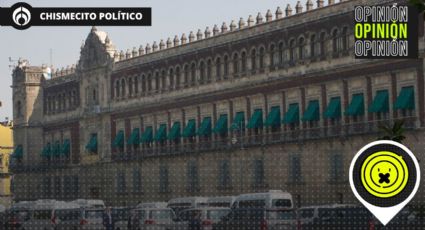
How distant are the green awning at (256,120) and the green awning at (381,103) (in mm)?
10982

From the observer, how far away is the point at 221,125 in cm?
6994

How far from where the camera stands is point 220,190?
2680 inches

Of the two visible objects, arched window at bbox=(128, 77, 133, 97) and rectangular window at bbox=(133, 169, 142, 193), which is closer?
rectangular window at bbox=(133, 169, 142, 193)

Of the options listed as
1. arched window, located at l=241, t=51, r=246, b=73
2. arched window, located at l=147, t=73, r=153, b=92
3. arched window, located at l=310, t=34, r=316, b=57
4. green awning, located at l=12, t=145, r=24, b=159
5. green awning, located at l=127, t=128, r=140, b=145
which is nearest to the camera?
arched window, located at l=310, t=34, r=316, b=57

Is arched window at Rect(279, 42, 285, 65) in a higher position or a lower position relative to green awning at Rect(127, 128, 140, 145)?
higher

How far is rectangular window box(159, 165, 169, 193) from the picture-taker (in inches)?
2928

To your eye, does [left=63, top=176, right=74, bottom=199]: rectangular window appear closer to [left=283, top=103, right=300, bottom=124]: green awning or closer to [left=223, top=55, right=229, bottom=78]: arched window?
[left=223, top=55, right=229, bottom=78]: arched window

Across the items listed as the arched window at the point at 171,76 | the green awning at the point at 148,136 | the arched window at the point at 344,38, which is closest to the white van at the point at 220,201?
the arched window at the point at 344,38

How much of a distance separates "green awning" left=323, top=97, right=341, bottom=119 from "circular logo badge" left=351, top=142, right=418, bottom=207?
49.8 meters

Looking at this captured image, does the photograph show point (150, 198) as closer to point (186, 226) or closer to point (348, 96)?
point (348, 96)

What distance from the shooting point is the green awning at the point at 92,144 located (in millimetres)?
86150

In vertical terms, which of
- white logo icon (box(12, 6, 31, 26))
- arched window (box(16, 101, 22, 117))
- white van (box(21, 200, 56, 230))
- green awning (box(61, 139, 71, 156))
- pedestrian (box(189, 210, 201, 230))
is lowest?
pedestrian (box(189, 210, 201, 230))

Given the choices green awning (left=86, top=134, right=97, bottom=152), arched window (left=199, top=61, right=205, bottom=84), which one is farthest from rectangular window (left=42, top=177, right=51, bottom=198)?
arched window (left=199, top=61, right=205, bottom=84)

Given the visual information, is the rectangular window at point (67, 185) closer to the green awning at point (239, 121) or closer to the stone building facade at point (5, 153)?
the stone building facade at point (5, 153)
